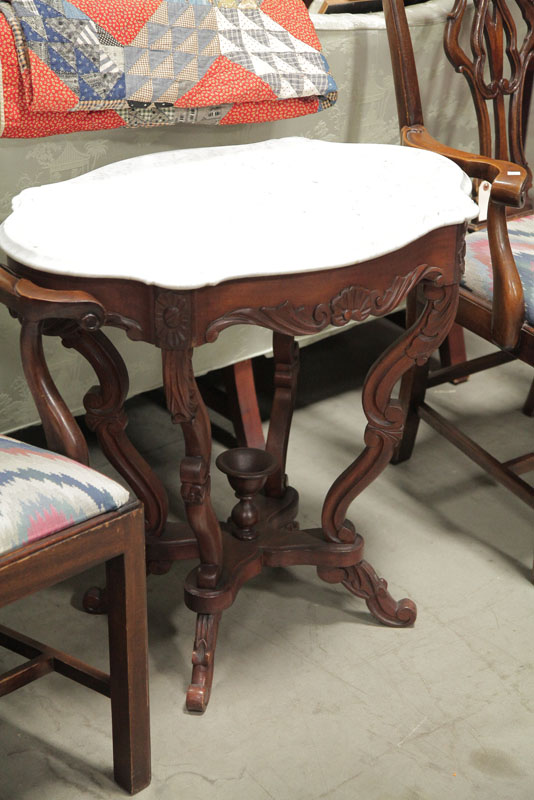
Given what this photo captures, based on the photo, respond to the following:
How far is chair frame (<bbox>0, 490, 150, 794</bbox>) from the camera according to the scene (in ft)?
3.55

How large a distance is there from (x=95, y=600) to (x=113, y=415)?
1.27 feet

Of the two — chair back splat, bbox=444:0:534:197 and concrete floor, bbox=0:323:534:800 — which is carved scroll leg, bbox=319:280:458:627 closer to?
concrete floor, bbox=0:323:534:800

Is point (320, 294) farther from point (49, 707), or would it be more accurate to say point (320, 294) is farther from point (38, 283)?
point (49, 707)

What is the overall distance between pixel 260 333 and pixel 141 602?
3.32 feet

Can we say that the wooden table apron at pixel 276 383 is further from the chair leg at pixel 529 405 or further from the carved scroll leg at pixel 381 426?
the chair leg at pixel 529 405

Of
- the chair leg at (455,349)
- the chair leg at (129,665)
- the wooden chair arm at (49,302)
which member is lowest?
the chair leg at (455,349)

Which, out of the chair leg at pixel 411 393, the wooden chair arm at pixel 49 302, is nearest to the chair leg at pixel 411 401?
the chair leg at pixel 411 393

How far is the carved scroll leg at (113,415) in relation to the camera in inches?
58.8

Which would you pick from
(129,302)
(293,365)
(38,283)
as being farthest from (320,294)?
(293,365)

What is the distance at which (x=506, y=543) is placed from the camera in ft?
6.40

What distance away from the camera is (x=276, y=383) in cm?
178

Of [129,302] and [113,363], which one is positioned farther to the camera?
[113,363]

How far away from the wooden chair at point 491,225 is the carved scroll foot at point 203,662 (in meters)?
0.67

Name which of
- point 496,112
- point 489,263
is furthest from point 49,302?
point 496,112
